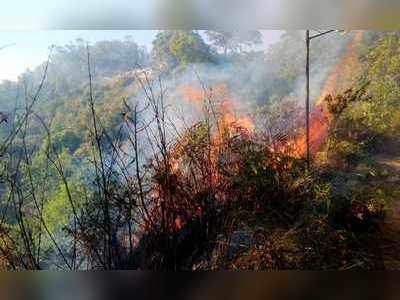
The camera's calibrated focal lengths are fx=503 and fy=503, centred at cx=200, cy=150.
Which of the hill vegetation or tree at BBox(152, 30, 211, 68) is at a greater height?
tree at BBox(152, 30, 211, 68)

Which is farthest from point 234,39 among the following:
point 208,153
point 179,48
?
point 208,153

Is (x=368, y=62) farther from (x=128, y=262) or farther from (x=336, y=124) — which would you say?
(x=128, y=262)

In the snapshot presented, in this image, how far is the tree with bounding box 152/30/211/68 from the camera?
8.24 feet

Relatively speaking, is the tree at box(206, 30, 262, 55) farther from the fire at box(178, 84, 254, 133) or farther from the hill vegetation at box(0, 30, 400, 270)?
the fire at box(178, 84, 254, 133)

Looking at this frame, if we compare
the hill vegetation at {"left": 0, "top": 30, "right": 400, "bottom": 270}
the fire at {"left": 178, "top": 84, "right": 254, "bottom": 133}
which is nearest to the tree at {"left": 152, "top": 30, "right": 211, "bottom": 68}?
the hill vegetation at {"left": 0, "top": 30, "right": 400, "bottom": 270}

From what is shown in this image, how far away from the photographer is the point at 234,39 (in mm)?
2523

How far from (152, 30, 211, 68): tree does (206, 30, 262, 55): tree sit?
2.2 inches

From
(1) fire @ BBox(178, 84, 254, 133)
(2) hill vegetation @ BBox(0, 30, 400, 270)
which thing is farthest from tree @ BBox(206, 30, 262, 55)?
(1) fire @ BBox(178, 84, 254, 133)

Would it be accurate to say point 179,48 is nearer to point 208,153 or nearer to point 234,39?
point 234,39

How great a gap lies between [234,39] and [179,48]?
0.92 feet

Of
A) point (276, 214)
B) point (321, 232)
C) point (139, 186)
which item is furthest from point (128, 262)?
point (321, 232)

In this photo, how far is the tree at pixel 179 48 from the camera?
2512 millimetres

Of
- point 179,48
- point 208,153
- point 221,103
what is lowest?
point 208,153

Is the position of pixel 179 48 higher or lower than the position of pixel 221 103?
higher
